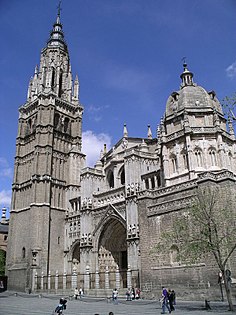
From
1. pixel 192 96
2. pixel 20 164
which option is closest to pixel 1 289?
pixel 20 164

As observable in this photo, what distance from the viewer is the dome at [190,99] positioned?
36250mm

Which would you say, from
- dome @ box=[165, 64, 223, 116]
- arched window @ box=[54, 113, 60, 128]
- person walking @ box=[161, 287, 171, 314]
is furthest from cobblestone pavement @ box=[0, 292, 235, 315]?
arched window @ box=[54, 113, 60, 128]

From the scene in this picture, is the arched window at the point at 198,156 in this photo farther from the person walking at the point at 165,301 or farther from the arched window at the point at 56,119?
the arched window at the point at 56,119

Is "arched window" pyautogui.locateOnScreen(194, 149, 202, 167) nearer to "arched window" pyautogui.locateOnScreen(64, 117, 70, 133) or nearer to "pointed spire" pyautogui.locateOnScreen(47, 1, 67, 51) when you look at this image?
"arched window" pyautogui.locateOnScreen(64, 117, 70, 133)

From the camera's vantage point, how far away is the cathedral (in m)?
28.4

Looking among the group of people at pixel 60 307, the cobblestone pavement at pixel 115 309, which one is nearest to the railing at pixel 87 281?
the cobblestone pavement at pixel 115 309

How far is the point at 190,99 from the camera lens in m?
36.8

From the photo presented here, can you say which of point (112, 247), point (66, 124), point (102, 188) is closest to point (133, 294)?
point (112, 247)

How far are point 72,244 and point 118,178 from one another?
1124 cm

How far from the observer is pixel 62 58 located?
2270 inches

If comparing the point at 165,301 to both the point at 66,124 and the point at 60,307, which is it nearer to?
the point at 60,307

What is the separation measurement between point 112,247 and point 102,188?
8.30 metres

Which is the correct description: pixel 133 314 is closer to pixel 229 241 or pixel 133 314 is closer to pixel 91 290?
pixel 229 241

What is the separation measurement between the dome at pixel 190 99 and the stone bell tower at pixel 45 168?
18783mm
